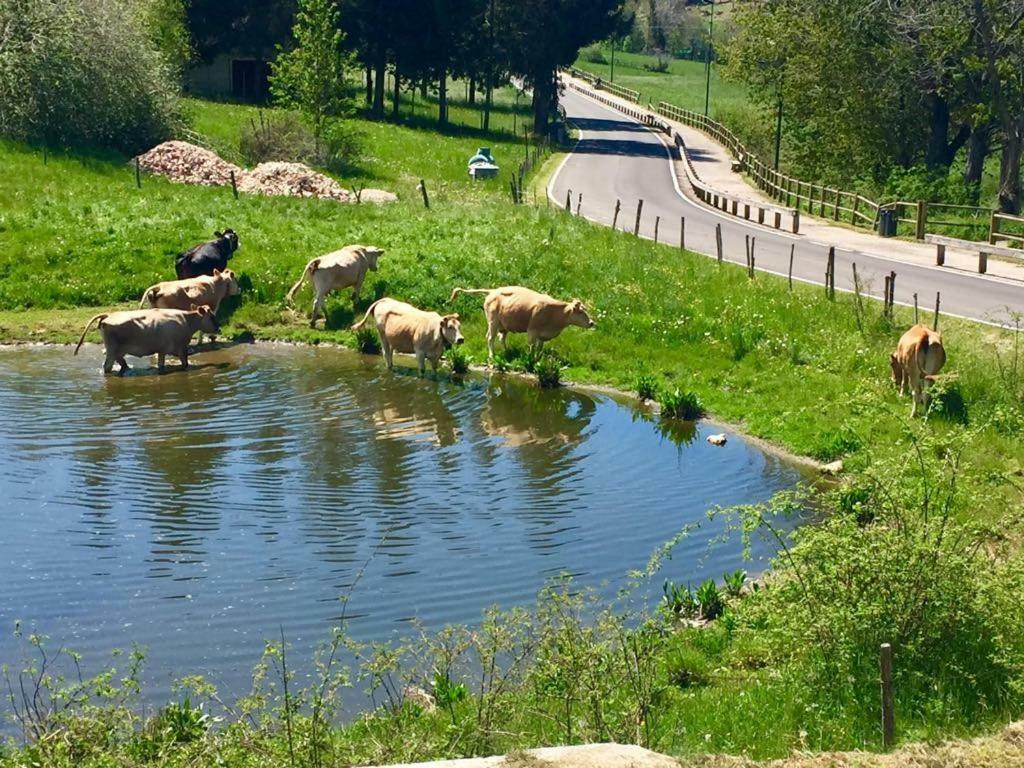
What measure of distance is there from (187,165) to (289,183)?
4.47 metres

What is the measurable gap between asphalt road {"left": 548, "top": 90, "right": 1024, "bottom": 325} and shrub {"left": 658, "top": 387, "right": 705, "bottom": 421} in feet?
22.3

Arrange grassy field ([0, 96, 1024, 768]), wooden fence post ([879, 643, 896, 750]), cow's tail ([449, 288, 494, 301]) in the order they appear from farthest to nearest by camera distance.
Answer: cow's tail ([449, 288, 494, 301]), grassy field ([0, 96, 1024, 768]), wooden fence post ([879, 643, 896, 750])

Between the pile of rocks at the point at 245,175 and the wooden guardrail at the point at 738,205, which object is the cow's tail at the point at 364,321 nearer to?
the pile of rocks at the point at 245,175

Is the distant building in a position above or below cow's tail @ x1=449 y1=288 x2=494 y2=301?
above

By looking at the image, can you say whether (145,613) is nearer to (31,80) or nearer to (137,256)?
(137,256)

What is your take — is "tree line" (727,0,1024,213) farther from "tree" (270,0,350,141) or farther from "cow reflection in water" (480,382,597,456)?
"cow reflection in water" (480,382,597,456)

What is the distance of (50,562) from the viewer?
1552 cm

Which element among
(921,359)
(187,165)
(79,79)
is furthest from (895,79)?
(921,359)

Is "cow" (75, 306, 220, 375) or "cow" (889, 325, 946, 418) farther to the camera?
"cow" (75, 306, 220, 375)

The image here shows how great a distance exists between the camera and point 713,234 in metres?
44.3

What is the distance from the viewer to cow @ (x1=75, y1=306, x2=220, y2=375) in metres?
25.4

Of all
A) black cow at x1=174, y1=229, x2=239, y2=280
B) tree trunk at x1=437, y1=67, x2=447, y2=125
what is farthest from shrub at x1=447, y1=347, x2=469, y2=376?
tree trunk at x1=437, y1=67, x2=447, y2=125

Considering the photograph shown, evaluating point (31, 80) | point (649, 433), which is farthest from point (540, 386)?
point (31, 80)

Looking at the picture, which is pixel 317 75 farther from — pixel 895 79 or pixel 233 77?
pixel 895 79
